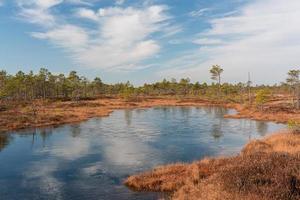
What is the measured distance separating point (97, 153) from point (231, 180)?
21.9 metres

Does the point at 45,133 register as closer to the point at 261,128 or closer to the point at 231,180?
the point at 261,128

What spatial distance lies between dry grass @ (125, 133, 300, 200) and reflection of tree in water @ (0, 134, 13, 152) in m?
23.9

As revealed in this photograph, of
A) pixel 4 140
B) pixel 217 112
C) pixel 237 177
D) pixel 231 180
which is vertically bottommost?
pixel 4 140

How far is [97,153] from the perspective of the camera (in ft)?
121

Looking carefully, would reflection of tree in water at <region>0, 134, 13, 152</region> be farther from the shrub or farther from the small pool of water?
the shrub

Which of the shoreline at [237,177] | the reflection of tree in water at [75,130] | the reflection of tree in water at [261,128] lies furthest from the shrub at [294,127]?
the reflection of tree in water at [75,130]

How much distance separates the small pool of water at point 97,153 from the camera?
2406cm

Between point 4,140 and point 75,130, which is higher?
point 75,130

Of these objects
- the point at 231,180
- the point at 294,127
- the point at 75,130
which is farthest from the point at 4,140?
the point at 231,180

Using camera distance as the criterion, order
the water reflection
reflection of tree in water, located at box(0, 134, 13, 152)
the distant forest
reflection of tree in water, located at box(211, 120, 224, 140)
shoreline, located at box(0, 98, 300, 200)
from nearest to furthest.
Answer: shoreline, located at box(0, 98, 300, 200) < reflection of tree in water, located at box(0, 134, 13, 152) < the water reflection < reflection of tree in water, located at box(211, 120, 224, 140) < the distant forest

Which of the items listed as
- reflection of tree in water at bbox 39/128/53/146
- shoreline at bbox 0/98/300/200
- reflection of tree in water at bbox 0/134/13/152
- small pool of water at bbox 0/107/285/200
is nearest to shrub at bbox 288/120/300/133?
shoreline at bbox 0/98/300/200

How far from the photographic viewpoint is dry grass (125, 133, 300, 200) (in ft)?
50.2

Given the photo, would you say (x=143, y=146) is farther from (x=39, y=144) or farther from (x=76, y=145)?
(x=39, y=144)

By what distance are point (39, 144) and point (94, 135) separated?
8939 millimetres
